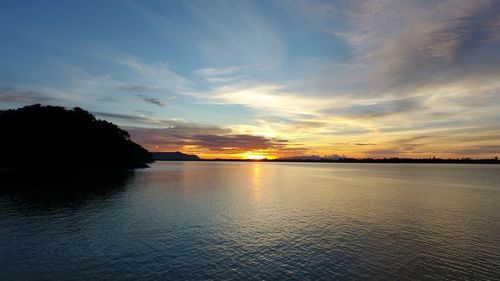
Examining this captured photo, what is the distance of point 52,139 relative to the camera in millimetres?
152750

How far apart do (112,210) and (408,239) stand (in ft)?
147

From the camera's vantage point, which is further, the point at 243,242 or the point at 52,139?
the point at 52,139

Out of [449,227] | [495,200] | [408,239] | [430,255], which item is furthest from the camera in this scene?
[495,200]

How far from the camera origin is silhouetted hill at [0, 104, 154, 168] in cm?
14150

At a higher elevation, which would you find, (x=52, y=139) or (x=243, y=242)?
(x=52, y=139)

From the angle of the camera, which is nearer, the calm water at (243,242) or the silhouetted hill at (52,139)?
the calm water at (243,242)

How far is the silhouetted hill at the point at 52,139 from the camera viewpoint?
141500 mm

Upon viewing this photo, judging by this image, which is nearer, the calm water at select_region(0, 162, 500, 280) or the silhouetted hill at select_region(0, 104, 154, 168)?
the calm water at select_region(0, 162, 500, 280)

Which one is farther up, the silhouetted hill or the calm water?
the silhouetted hill

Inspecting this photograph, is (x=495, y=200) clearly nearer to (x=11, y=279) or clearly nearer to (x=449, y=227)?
(x=449, y=227)

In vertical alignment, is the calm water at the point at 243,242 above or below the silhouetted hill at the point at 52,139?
below

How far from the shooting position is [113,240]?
31609 mm

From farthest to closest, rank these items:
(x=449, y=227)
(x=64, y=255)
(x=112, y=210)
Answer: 1. (x=112, y=210)
2. (x=449, y=227)
3. (x=64, y=255)

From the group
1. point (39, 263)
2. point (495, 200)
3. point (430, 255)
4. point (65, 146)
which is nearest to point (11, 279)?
point (39, 263)
